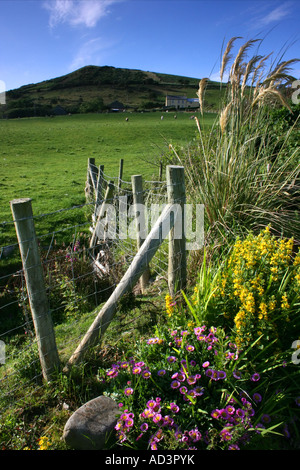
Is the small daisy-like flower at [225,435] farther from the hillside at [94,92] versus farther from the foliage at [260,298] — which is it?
the hillside at [94,92]

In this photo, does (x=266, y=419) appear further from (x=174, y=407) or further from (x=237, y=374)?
(x=174, y=407)

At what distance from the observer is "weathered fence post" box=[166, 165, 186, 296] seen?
118 inches

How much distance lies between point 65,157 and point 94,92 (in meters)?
57.9

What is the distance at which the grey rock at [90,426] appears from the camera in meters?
2.00

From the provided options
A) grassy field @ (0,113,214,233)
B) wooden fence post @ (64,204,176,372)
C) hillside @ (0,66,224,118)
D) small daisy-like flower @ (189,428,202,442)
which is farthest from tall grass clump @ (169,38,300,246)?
hillside @ (0,66,224,118)

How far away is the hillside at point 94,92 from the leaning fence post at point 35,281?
47562mm

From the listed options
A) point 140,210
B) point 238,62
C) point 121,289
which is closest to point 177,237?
point 121,289

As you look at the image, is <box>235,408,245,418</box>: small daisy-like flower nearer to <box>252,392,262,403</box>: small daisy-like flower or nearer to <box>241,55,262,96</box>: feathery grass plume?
<box>252,392,262,403</box>: small daisy-like flower

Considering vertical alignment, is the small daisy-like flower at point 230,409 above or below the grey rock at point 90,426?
above

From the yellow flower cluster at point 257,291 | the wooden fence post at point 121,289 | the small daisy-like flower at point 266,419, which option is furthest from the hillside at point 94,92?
the small daisy-like flower at point 266,419

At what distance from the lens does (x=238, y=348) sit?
6.82ft

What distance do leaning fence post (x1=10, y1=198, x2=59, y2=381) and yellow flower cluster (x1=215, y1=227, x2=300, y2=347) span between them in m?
1.40

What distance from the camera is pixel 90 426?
2031 millimetres
